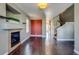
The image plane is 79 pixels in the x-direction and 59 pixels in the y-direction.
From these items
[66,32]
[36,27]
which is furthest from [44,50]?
[36,27]

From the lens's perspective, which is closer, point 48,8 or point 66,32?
point 48,8

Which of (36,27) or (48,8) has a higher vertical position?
(48,8)

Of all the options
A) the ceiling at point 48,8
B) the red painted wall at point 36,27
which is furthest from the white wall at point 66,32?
the red painted wall at point 36,27

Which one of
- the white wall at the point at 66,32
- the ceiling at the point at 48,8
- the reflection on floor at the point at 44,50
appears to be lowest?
the reflection on floor at the point at 44,50

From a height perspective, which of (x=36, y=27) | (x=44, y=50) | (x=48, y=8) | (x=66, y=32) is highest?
(x=48, y=8)

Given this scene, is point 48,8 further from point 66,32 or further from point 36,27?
point 36,27

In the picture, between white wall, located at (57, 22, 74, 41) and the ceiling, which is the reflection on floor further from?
white wall, located at (57, 22, 74, 41)

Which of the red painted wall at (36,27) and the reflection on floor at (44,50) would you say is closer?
the reflection on floor at (44,50)

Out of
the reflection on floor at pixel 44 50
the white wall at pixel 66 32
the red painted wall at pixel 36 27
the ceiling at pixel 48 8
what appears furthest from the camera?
the red painted wall at pixel 36 27

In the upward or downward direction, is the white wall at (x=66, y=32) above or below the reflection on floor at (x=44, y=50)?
above

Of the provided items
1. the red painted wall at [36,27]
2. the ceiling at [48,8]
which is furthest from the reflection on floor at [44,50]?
the red painted wall at [36,27]

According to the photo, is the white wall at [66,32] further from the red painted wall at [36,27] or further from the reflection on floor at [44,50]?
the red painted wall at [36,27]

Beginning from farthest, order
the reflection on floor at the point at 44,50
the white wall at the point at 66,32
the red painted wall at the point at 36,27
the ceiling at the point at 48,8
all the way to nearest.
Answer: the red painted wall at the point at 36,27 < the white wall at the point at 66,32 < the ceiling at the point at 48,8 < the reflection on floor at the point at 44,50
